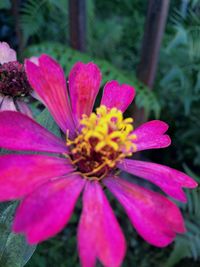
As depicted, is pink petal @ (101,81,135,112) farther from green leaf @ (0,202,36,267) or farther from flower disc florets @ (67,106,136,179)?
green leaf @ (0,202,36,267)

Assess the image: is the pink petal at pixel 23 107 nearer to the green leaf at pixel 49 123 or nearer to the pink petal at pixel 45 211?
the green leaf at pixel 49 123

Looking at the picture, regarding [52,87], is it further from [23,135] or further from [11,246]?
[11,246]

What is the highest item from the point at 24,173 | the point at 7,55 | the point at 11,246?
the point at 7,55

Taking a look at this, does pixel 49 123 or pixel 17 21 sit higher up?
pixel 17 21

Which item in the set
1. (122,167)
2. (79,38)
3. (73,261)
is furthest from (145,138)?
(79,38)

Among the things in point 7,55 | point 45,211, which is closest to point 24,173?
point 45,211

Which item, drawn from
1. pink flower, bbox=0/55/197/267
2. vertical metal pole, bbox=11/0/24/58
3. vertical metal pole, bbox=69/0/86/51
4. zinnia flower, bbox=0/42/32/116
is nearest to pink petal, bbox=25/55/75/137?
pink flower, bbox=0/55/197/267

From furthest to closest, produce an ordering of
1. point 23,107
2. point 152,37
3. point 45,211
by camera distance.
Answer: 1. point 152,37
2. point 23,107
3. point 45,211

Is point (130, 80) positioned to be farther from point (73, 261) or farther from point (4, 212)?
point (4, 212)
